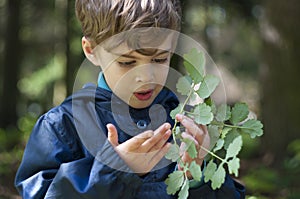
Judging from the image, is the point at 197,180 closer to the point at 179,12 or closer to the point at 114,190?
the point at 114,190

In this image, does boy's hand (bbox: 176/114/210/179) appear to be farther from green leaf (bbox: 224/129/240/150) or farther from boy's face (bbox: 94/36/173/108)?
boy's face (bbox: 94/36/173/108)

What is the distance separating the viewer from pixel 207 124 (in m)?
2.08

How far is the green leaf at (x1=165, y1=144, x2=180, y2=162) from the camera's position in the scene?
78.5 inches

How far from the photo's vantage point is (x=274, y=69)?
745cm

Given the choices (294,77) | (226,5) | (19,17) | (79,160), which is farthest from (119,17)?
(19,17)

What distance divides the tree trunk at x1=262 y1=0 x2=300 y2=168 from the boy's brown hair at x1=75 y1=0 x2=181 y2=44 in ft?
17.2

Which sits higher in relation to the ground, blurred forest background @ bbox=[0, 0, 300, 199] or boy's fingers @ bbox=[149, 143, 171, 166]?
boy's fingers @ bbox=[149, 143, 171, 166]

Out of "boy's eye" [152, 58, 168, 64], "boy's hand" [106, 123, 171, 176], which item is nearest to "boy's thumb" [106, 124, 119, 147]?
"boy's hand" [106, 123, 171, 176]

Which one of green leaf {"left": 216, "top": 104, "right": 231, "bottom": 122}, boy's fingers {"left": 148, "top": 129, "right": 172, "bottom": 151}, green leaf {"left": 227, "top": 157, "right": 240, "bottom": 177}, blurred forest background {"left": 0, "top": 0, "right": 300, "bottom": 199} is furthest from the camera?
blurred forest background {"left": 0, "top": 0, "right": 300, "bottom": 199}

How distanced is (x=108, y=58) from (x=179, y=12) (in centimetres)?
37

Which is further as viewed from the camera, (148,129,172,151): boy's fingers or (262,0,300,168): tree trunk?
(262,0,300,168): tree trunk

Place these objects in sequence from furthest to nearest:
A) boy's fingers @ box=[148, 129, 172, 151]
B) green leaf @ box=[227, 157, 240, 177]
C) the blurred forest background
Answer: the blurred forest background
boy's fingers @ box=[148, 129, 172, 151]
green leaf @ box=[227, 157, 240, 177]

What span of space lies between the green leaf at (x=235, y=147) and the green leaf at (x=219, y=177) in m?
0.05

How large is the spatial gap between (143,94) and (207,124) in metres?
0.26
